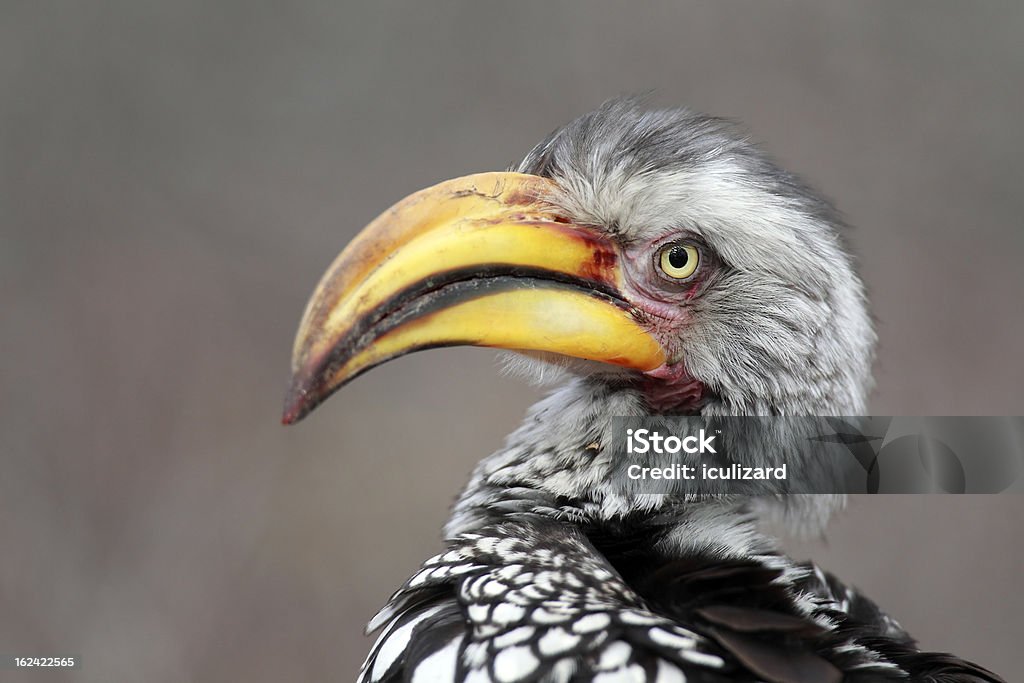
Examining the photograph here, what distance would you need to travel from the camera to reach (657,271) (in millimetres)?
1648

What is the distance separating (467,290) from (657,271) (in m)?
0.35

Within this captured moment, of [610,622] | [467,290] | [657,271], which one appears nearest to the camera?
[610,622]

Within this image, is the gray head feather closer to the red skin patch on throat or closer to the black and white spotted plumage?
the red skin patch on throat

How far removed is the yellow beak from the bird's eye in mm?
83

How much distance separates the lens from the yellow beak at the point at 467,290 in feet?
4.77

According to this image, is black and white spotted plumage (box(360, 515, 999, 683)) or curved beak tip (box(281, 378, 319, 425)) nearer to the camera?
black and white spotted plumage (box(360, 515, 999, 683))

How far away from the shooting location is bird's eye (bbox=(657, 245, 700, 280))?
64.9 inches

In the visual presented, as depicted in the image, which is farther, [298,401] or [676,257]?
[676,257]

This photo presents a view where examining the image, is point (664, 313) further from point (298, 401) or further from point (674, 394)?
point (298, 401)

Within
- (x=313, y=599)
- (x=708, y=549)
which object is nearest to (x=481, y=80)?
(x=313, y=599)

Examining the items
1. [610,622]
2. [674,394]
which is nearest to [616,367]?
[674,394]

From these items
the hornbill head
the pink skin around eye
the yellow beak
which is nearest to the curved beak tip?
the yellow beak

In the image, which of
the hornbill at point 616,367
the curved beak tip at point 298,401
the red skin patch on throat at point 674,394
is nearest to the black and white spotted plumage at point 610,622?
the hornbill at point 616,367

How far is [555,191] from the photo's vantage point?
1.67 meters
